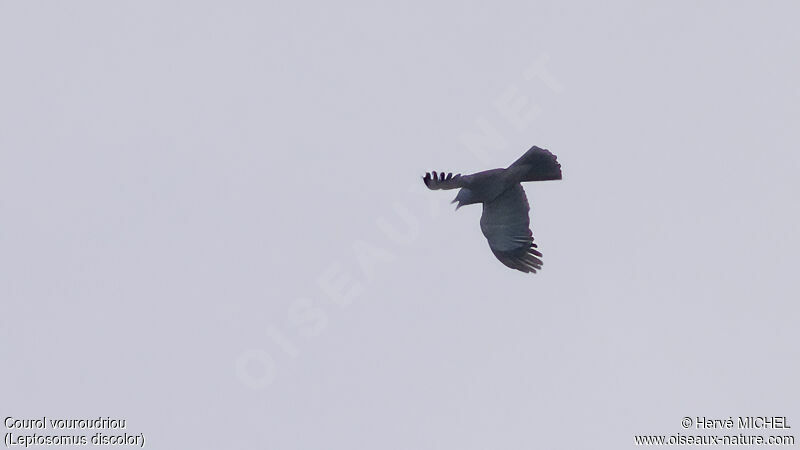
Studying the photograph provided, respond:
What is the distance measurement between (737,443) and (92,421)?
1459 centimetres

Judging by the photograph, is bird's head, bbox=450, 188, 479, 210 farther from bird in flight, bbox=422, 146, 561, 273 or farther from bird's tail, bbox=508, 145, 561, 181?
bird's tail, bbox=508, 145, 561, 181

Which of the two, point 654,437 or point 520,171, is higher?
point 520,171

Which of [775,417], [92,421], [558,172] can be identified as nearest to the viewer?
[558,172]

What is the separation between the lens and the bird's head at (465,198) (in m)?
30.9

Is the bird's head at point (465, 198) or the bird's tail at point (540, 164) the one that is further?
the bird's head at point (465, 198)

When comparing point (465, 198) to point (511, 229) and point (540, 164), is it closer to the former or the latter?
point (511, 229)

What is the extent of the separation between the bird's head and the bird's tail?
110 centimetres

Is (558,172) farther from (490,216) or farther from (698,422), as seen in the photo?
(698,422)

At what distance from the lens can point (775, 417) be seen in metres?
32.7

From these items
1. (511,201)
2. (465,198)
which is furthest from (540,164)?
(465,198)

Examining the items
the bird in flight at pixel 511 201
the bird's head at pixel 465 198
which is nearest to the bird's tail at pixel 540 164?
the bird in flight at pixel 511 201

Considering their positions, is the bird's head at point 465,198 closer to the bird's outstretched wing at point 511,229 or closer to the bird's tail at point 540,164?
the bird's outstretched wing at point 511,229

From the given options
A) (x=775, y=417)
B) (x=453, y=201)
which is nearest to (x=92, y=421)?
(x=453, y=201)

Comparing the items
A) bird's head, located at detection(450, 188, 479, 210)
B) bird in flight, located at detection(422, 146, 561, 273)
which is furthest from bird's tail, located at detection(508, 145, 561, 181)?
bird's head, located at detection(450, 188, 479, 210)
